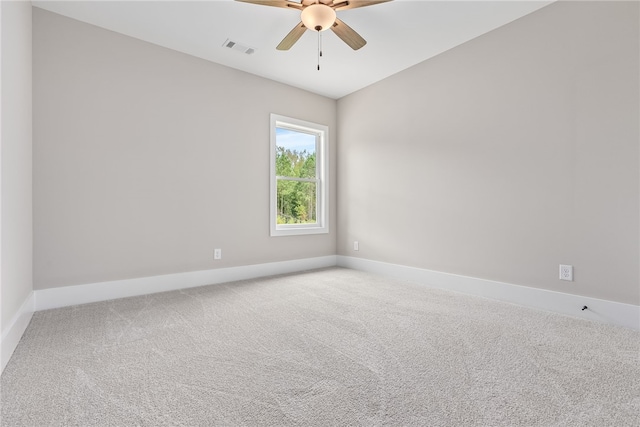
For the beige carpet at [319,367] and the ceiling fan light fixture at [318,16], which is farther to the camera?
the ceiling fan light fixture at [318,16]

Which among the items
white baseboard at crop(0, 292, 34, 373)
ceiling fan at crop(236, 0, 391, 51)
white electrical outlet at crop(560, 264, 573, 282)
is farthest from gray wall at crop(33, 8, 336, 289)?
white electrical outlet at crop(560, 264, 573, 282)

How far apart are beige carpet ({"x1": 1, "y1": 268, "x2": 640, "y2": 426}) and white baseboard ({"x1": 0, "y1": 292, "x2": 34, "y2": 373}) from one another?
2.1 inches

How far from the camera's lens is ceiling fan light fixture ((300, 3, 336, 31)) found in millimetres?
2148

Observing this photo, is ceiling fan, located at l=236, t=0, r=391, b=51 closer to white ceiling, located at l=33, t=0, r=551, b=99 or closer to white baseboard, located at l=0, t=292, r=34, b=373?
white ceiling, located at l=33, t=0, r=551, b=99

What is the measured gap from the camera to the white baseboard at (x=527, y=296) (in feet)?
7.04

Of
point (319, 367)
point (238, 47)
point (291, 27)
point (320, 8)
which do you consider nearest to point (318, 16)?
point (320, 8)

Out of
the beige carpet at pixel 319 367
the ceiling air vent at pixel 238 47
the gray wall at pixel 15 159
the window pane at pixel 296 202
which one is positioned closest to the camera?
the beige carpet at pixel 319 367

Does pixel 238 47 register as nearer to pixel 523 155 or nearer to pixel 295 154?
pixel 295 154

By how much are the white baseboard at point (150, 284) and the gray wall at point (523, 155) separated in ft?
4.72

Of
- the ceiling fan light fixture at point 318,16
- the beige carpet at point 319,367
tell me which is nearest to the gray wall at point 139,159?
the beige carpet at point 319,367

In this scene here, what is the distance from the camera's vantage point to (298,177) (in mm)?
4238

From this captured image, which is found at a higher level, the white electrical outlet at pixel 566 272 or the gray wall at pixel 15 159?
the gray wall at pixel 15 159

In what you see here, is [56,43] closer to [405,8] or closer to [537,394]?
[405,8]

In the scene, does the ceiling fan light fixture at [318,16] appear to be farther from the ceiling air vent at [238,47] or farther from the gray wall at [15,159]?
the gray wall at [15,159]
